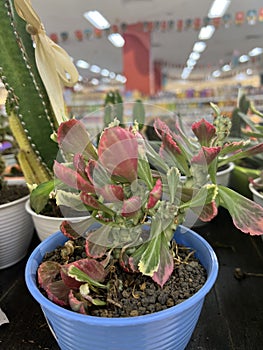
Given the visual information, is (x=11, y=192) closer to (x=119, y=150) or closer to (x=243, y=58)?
(x=119, y=150)

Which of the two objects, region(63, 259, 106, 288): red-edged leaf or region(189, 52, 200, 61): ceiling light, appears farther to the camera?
region(189, 52, 200, 61): ceiling light

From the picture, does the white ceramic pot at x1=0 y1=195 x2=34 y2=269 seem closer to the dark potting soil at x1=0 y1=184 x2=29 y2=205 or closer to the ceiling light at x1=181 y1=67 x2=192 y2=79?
the dark potting soil at x1=0 y1=184 x2=29 y2=205

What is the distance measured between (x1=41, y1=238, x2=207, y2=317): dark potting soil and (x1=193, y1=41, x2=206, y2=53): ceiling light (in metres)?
7.09

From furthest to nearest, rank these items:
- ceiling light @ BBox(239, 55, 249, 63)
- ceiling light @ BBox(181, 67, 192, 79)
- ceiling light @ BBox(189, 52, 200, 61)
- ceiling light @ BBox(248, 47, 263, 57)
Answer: ceiling light @ BBox(181, 67, 192, 79), ceiling light @ BBox(239, 55, 249, 63), ceiling light @ BBox(189, 52, 200, 61), ceiling light @ BBox(248, 47, 263, 57)

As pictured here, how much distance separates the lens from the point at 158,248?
260 mm

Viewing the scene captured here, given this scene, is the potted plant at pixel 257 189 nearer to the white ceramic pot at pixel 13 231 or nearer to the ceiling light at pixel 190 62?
the white ceramic pot at pixel 13 231

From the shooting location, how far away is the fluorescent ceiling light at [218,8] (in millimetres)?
3793

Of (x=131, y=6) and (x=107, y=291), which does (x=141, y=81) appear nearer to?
(x=131, y=6)

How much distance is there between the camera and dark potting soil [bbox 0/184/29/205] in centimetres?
52

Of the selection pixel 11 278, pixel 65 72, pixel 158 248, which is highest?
pixel 65 72

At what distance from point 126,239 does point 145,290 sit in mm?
47

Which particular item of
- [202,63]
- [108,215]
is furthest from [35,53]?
[202,63]

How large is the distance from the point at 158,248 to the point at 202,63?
10056 millimetres

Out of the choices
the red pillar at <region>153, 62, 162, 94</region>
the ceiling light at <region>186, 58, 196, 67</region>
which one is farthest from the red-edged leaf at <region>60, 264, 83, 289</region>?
the ceiling light at <region>186, 58, 196, 67</region>
